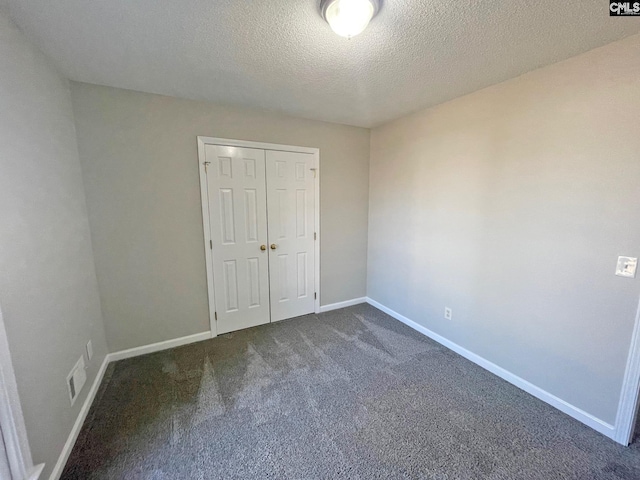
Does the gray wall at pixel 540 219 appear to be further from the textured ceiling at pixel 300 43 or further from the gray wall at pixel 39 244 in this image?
the gray wall at pixel 39 244

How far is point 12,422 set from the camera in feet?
3.53

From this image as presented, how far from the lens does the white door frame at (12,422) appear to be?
1044 mm

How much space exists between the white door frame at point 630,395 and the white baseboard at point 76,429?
3.16 metres

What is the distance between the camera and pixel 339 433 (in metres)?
1.63

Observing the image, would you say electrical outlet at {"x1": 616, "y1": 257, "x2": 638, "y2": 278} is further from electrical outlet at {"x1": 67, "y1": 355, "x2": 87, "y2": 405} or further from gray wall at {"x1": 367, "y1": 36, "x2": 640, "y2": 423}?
electrical outlet at {"x1": 67, "y1": 355, "x2": 87, "y2": 405}

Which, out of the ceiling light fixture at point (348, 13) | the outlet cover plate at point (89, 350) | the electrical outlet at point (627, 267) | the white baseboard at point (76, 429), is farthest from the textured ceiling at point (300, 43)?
the white baseboard at point (76, 429)

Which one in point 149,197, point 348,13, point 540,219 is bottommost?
point 540,219

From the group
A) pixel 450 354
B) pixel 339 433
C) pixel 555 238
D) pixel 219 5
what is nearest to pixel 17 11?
pixel 219 5

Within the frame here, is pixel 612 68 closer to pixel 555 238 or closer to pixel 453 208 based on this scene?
pixel 555 238

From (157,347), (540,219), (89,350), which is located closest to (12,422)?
(89,350)

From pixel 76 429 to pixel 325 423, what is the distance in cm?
154

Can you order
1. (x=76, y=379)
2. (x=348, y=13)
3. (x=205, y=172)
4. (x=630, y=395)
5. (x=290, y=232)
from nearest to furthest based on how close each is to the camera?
1. (x=348, y=13)
2. (x=630, y=395)
3. (x=76, y=379)
4. (x=205, y=172)
5. (x=290, y=232)

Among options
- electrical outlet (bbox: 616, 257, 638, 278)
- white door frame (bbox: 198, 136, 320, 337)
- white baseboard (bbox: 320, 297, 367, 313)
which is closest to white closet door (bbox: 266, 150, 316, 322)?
white door frame (bbox: 198, 136, 320, 337)

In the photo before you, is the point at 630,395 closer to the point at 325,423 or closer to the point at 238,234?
the point at 325,423
